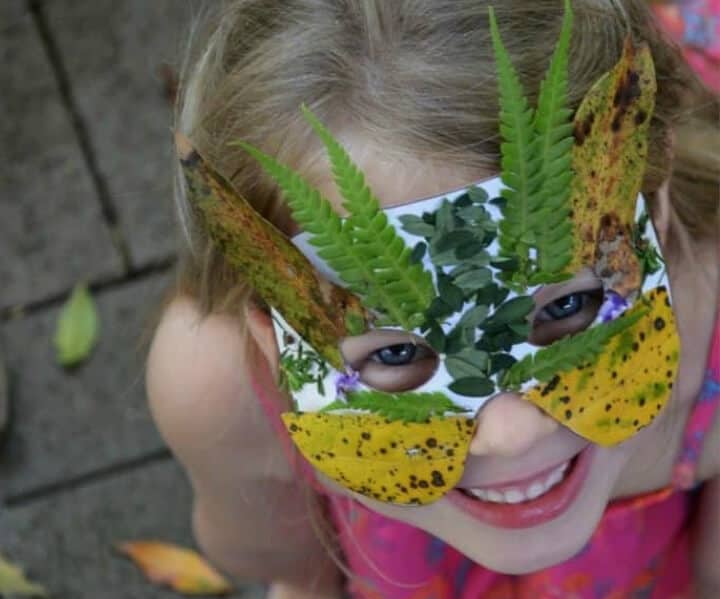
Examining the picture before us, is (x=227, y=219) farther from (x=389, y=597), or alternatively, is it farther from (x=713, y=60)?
(x=713, y=60)

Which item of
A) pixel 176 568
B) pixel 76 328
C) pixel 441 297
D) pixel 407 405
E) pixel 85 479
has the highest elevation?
pixel 441 297

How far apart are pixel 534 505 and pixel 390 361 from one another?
230mm

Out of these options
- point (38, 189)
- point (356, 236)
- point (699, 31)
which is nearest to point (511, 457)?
point (356, 236)

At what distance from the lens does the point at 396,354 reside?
1232 millimetres

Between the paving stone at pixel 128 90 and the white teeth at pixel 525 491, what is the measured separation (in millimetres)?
1158

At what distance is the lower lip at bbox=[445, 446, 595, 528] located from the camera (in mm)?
1327

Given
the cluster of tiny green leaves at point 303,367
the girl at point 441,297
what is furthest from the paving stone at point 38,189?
the cluster of tiny green leaves at point 303,367

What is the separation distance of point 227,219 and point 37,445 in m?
1.22

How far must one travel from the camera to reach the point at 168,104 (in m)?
2.43

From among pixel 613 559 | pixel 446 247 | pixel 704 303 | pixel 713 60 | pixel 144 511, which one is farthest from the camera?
pixel 144 511

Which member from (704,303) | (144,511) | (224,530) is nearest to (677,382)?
(704,303)

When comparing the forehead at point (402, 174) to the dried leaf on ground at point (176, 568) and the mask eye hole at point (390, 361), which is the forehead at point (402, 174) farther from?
the dried leaf on ground at point (176, 568)

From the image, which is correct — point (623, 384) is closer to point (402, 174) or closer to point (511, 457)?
point (511, 457)

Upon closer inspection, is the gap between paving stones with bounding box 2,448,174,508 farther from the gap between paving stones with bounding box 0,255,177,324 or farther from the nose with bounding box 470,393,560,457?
the nose with bounding box 470,393,560,457
